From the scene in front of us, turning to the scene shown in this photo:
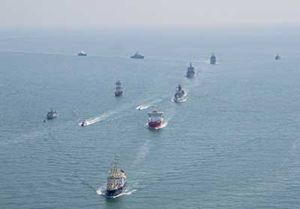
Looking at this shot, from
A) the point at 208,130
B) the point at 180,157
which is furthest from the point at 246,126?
the point at 180,157

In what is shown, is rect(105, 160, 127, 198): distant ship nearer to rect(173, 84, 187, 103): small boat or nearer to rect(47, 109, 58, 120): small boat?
rect(47, 109, 58, 120): small boat

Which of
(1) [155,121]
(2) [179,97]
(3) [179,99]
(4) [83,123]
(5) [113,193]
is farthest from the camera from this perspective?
(2) [179,97]

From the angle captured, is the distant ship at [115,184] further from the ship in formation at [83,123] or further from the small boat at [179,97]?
the small boat at [179,97]

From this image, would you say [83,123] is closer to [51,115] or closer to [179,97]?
[51,115]

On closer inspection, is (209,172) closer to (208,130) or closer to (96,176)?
(96,176)

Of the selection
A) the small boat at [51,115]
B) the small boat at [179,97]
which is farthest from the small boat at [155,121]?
the small boat at [179,97]

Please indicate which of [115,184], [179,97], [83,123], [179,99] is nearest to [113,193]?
[115,184]

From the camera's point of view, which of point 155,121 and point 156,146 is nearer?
point 156,146

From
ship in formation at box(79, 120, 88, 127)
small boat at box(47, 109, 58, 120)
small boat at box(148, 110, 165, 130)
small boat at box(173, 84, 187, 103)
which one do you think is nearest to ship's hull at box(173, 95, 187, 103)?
small boat at box(173, 84, 187, 103)
